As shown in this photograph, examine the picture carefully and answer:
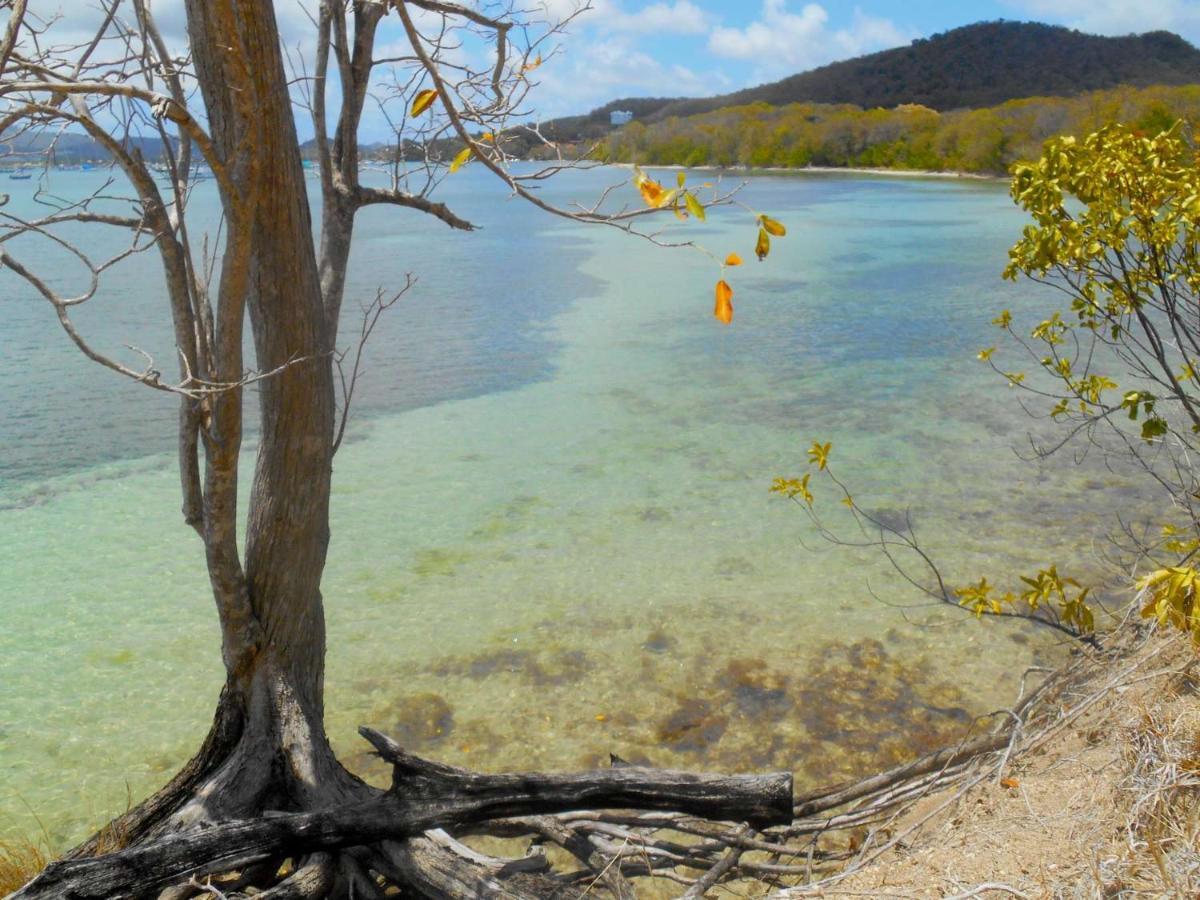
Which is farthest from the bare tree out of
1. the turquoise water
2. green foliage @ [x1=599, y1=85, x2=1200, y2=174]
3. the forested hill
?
the forested hill

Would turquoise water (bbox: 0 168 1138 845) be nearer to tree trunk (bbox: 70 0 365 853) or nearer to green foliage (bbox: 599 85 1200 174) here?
tree trunk (bbox: 70 0 365 853)

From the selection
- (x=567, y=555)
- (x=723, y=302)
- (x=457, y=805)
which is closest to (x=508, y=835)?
(x=457, y=805)

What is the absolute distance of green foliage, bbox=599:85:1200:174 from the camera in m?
45.0

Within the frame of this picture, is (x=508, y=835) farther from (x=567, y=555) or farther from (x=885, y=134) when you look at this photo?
(x=885, y=134)

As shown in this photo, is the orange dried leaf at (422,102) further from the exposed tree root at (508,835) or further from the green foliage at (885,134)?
the green foliage at (885,134)

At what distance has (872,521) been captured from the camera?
19.7 feet

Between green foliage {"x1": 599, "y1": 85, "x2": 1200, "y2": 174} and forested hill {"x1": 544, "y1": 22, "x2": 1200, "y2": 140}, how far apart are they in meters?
9.15

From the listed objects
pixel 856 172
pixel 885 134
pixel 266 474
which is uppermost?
pixel 885 134

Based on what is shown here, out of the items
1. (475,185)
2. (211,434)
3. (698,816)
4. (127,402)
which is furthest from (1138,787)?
(475,185)

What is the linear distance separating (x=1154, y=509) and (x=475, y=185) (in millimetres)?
47588

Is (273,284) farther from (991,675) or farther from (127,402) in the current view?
(127,402)

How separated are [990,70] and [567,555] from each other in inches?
3727

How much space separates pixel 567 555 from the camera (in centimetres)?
580

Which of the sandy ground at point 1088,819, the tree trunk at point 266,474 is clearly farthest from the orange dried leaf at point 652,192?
the sandy ground at point 1088,819
